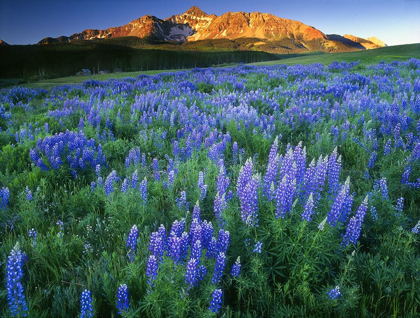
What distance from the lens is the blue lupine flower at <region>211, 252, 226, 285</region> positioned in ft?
6.98

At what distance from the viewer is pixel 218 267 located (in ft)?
7.13

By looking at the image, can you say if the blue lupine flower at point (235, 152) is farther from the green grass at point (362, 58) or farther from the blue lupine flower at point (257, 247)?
the green grass at point (362, 58)

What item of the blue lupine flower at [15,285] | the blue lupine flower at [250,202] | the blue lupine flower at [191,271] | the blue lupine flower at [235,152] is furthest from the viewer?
the blue lupine flower at [235,152]

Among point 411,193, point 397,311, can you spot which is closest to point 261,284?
point 397,311

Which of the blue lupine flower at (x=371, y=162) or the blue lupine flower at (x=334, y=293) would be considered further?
the blue lupine flower at (x=371, y=162)

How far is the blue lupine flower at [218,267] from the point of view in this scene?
213 cm

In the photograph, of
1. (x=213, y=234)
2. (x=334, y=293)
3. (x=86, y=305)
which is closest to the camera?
(x=86, y=305)

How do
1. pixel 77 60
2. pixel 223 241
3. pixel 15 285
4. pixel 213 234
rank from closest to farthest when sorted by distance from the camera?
pixel 15 285 → pixel 223 241 → pixel 213 234 → pixel 77 60

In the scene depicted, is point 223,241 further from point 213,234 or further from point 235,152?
point 235,152

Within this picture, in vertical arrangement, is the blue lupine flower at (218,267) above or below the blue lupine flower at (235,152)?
below

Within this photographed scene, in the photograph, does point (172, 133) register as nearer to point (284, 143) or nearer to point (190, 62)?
point (284, 143)

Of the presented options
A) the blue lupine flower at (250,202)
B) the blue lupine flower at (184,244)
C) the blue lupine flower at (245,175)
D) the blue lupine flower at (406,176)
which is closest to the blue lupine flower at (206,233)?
the blue lupine flower at (184,244)

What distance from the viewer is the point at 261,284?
2330 mm

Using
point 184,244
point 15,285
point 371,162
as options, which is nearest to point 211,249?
point 184,244
